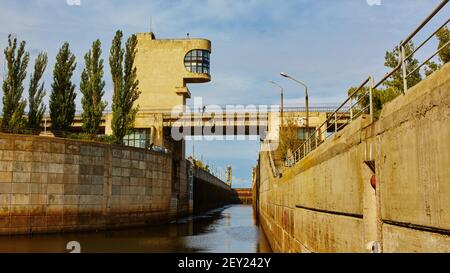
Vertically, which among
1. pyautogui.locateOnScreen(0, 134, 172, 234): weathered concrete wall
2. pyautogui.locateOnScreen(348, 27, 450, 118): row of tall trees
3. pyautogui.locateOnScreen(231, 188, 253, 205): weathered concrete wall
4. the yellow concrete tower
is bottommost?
pyautogui.locateOnScreen(231, 188, 253, 205): weathered concrete wall

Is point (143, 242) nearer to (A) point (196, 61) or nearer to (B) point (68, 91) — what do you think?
(B) point (68, 91)

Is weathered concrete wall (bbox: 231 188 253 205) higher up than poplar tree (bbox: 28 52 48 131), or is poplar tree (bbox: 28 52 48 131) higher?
poplar tree (bbox: 28 52 48 131)

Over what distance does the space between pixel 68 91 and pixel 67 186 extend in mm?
13740

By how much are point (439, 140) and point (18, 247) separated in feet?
75.5

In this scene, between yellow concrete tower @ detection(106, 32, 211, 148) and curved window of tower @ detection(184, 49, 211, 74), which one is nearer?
yellow concrete tower @ detection(106, 32, 211, 148)

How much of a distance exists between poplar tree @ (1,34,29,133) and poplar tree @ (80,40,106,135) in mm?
5597

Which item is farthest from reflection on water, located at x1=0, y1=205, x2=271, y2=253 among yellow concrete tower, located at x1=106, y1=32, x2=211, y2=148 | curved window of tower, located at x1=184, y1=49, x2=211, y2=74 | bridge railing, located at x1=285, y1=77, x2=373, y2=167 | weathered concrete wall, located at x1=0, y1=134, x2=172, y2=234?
curved window of tower, located at x1=184, y1=49, x2=211, y2=74

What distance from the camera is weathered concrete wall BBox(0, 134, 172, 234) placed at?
94.3 ft

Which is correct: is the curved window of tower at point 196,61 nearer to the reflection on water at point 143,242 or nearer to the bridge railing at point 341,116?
the reflection on water at point 143,242

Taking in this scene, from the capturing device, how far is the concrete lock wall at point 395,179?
530 cm

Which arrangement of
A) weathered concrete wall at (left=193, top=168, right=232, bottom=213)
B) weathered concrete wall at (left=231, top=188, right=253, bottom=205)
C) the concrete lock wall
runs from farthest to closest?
weathered concrete wall at (left=231, top=188, right=253, bottom=205) < weathered concrete wall at (left=193, top=168, right=232, bottom=213) < the concrete lock wall

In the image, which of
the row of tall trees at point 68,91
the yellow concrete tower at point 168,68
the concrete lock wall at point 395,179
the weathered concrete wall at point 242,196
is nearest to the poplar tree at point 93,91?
the row of tall trees at point 68,91

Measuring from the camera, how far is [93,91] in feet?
138

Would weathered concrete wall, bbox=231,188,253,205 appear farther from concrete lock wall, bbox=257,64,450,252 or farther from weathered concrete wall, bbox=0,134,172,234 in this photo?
concrete lock wall, bbox=257,64,450,252
